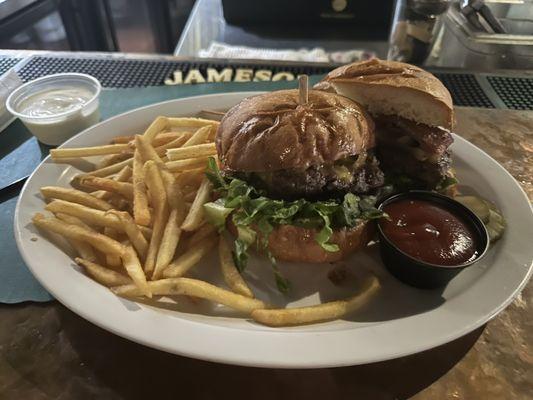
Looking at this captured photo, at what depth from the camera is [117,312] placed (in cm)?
156

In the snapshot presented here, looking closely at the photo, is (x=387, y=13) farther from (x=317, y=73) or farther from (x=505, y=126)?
(x=505, y=126)

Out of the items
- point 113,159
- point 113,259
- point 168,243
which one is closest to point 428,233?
point 168,243

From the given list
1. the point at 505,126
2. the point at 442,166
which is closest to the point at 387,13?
the point at 505,126

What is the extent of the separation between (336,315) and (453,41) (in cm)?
345

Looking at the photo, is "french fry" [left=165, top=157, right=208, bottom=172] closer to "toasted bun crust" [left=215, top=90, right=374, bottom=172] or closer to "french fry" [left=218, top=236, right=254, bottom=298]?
"toasted bun crust" [left=215, top=90, right=374, bottom=172]

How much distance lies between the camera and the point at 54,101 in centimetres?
276

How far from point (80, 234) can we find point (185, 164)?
0.56m

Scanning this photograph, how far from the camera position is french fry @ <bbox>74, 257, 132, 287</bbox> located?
5.49ft

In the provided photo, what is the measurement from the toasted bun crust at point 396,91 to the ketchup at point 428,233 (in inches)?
16.1

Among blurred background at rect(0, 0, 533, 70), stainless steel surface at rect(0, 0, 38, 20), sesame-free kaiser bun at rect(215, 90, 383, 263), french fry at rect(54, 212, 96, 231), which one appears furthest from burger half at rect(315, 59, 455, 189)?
stainless steel surface at rect(0, 0, 38, 20)

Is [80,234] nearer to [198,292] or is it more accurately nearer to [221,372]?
[198,292]

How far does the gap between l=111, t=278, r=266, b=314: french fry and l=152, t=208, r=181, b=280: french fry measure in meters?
0.07

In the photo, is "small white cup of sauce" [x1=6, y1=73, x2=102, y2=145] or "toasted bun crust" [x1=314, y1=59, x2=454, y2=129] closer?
"toasted bun crust" [x1=314, y1=59, x2=454, y2=129]

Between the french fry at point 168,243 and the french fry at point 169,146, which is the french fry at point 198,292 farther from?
the french fry at point 169,146
